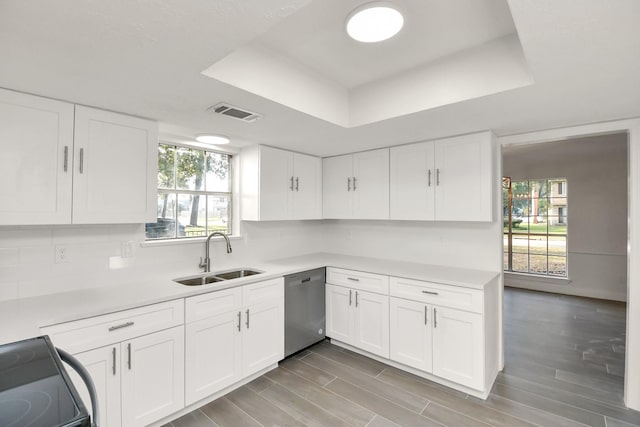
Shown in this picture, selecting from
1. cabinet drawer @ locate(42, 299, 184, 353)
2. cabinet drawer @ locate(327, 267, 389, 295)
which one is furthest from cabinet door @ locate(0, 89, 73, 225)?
cabinet drawer @ locate(327, 267, 389, 295)

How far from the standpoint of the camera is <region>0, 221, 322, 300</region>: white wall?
1935 millimetres

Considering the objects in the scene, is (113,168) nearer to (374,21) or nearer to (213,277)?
(213,277)

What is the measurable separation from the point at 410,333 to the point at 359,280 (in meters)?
0.65

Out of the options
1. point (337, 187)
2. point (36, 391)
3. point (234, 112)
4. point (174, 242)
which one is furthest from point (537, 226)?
point (36, 391)

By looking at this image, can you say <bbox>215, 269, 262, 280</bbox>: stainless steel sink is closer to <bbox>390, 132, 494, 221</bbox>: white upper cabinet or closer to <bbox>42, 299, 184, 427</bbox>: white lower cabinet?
<bbox>42, 299, 184, 427</bbox>: white lower cabinet

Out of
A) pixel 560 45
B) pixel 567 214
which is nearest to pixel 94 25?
pixel 560 45

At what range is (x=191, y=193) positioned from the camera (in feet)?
9.68

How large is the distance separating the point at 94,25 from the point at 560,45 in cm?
187

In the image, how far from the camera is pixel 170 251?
267 centimetres

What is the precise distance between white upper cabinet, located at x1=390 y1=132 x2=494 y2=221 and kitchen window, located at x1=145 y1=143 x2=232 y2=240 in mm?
1787

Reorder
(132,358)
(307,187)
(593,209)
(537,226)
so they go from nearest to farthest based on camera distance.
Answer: (132,358) → (307,187) → (593,209) → (537,226)

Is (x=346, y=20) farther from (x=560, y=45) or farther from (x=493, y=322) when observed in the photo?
(x=493, y=322)

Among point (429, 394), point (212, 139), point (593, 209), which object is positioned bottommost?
point (429, 394)

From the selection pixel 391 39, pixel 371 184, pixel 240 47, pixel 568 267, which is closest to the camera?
pixel 240 47
